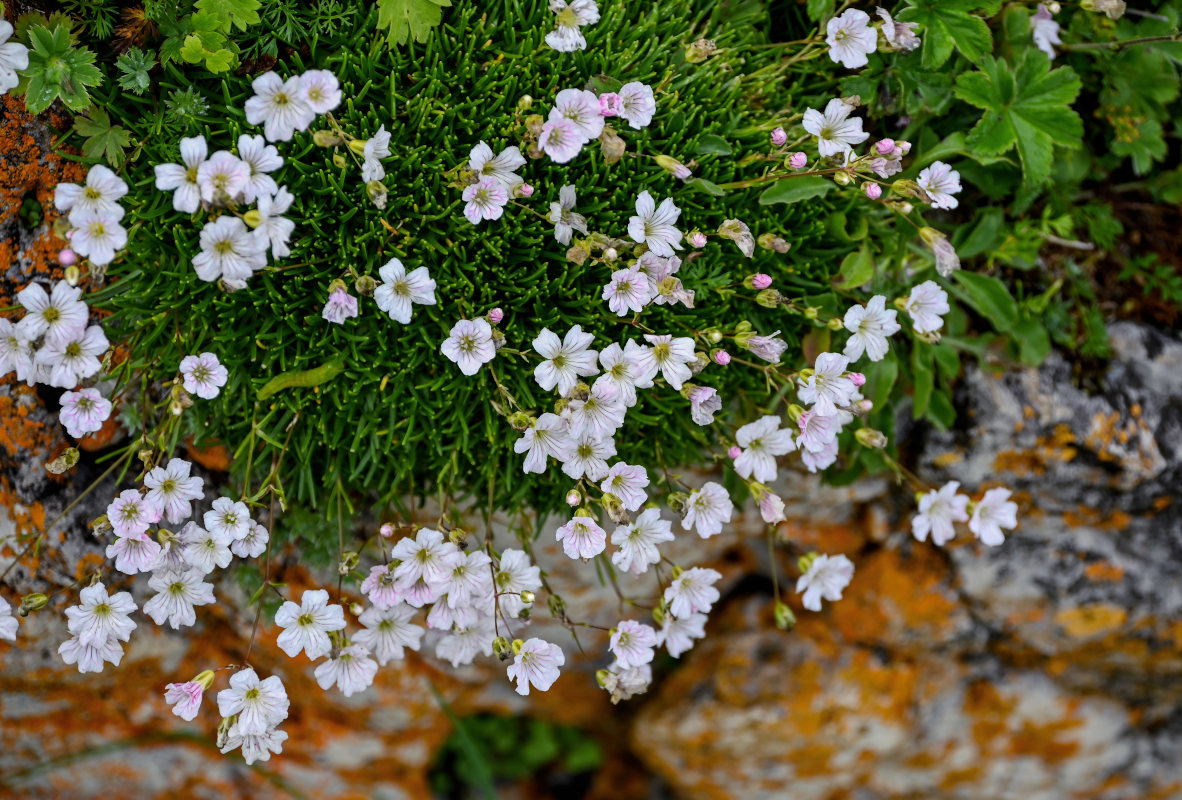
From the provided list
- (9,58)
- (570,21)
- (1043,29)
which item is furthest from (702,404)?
(9,58)

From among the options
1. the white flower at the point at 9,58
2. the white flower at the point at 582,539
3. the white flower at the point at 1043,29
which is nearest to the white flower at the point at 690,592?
the white flower at the point at 582,539

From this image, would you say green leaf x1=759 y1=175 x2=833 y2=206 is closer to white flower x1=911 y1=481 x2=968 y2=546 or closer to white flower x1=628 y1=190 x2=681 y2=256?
white flower x1=628 y1=190 x2=681 y2=256

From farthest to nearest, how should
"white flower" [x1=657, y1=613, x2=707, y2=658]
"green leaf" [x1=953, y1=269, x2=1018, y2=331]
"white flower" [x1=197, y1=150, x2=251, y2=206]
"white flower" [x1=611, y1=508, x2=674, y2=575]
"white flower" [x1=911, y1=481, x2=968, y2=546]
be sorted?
"green leaf" [x1=953, y1=269, x2=1018, y2=331], "white flower" [x1=911, y1=481, x2=968, y2=546], "white flower" [x1=657, y1=613, x2=707, y2=658], "white flower" [x1=611, y1=508, x2=674, y2=575], "white flower" [x1=197, y1=150, x2=251, y2=206]

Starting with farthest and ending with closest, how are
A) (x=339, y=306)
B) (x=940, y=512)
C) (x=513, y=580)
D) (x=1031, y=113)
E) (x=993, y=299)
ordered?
(x=993, y=299)
(x=940, y=512)
(x=1031, y=113)
(x=513, y=580)
(x=339, y=306)

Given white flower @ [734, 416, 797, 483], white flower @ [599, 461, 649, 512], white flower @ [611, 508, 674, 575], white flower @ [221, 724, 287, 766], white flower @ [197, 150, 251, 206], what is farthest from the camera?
white flower @ [734, 416, 797, 483]

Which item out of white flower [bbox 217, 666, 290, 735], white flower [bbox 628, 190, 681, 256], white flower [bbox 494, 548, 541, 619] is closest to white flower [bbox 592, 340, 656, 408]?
white flower [bbox 628, 190, 681, 256]

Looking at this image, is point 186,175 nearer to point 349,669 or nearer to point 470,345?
point 470,345
